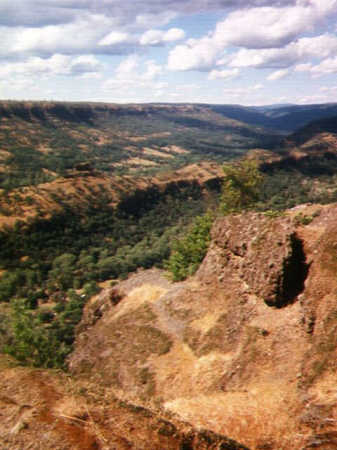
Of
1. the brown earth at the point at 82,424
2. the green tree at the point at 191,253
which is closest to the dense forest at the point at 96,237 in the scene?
the green tree at the point at 191,253

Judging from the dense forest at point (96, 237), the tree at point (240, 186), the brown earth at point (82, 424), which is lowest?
the dense forest at point (96, 237)

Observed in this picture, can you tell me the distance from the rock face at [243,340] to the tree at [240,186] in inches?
533

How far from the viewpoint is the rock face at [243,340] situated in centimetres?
1470

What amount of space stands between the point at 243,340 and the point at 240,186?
2974 cm

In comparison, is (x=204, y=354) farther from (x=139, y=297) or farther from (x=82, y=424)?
(x=82, y=424)

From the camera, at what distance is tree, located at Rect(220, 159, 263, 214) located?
46.8m

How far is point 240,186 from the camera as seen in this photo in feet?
156

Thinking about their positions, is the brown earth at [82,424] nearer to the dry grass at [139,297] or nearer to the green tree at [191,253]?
the dry grass at [139,297]

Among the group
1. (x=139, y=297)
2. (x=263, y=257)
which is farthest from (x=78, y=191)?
(x=263, y=257)

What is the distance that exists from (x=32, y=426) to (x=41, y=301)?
73.7 metres

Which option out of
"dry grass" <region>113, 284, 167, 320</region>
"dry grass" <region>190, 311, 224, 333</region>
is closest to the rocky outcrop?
"dry grass" <region>190, 311, 224, 333</region>

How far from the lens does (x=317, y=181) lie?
138 meters

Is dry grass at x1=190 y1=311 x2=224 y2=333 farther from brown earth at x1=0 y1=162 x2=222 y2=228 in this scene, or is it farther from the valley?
brown earth at x1=0 y1=162 x2=222 y2=228

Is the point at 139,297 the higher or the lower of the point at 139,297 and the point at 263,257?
the lower
